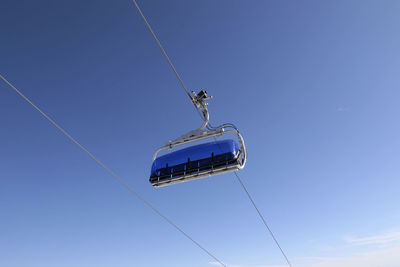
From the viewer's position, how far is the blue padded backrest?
30.6 ft

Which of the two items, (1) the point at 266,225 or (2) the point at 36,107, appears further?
(1) the point at 266,225

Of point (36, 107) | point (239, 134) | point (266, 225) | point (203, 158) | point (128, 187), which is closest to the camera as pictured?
point (36, 107)

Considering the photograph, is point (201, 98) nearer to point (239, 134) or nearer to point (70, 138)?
point (239, 134)

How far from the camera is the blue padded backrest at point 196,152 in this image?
9.31 metres

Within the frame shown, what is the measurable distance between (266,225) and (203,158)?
373 inches

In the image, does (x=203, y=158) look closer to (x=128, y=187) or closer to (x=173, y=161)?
(x=173, y=161)

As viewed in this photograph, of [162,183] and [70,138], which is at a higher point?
[70,138]

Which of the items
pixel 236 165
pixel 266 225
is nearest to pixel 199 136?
pixel 236 165

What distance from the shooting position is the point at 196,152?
9758mm

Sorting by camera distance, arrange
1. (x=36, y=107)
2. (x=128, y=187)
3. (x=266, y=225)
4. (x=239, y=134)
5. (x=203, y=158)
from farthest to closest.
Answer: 1. (x=266, y=225)
2. (x=128, y=187)
3. (x=203, y=158)
4. (x=239, y=134)
5. (x=36, y=107)

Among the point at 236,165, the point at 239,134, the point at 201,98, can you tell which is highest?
the point at 201,98

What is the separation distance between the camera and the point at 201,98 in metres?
9.86

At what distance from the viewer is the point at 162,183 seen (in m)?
9.86

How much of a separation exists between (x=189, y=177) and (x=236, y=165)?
5.77 ft
